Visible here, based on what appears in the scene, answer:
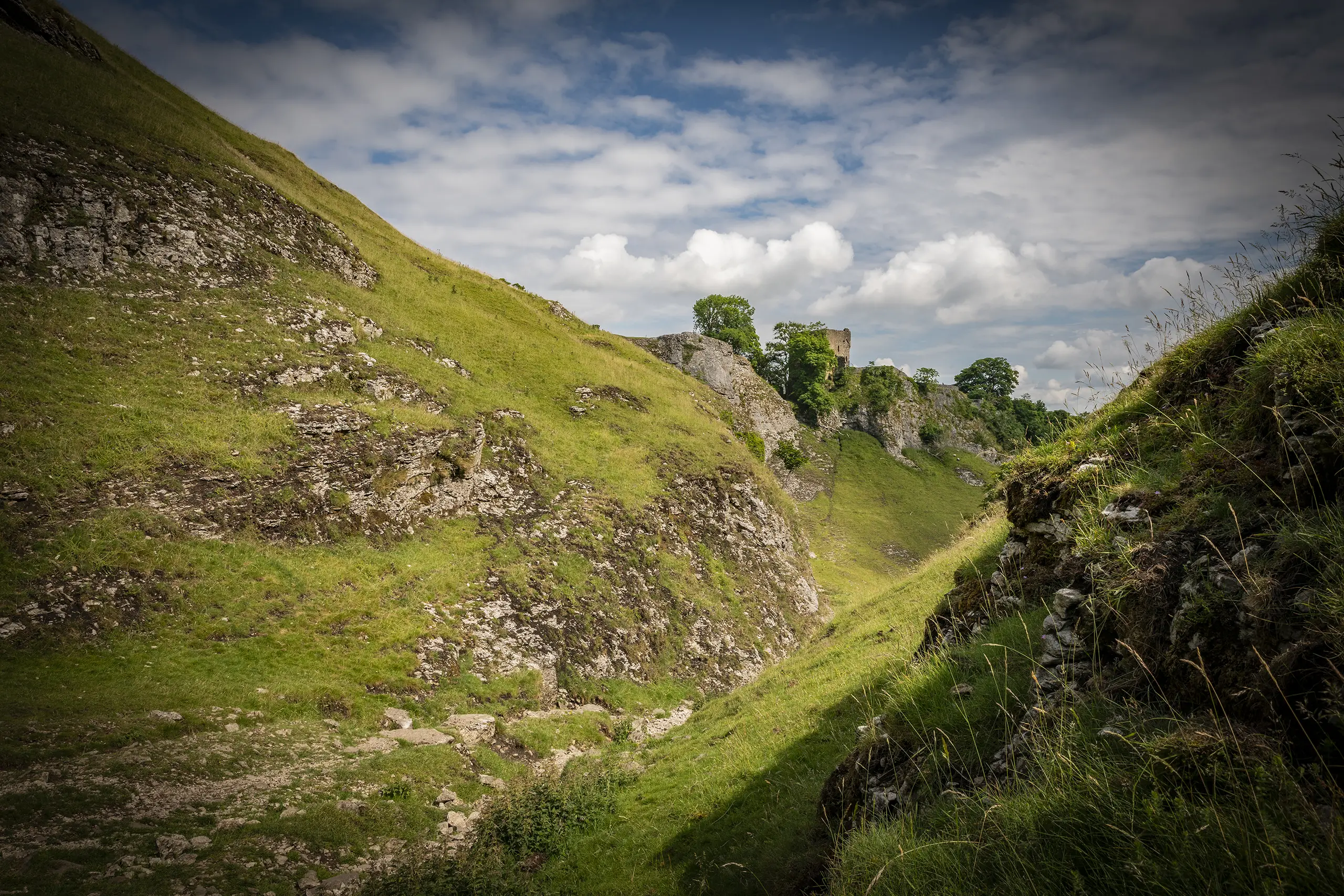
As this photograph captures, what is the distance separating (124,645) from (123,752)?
15.6ft

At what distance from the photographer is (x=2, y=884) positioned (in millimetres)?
8836

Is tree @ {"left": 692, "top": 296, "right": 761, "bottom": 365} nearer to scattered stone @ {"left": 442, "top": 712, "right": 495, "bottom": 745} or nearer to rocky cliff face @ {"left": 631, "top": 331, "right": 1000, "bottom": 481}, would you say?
rocky cliff face @ {"left": 631, "top": 331, "right": 1000, "bottom": 481}

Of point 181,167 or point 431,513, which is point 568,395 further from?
point 181,167

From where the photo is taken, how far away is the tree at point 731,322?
99.9 m

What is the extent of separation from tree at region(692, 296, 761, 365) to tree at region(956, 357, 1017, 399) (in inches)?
2190

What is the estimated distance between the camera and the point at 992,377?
12375cm

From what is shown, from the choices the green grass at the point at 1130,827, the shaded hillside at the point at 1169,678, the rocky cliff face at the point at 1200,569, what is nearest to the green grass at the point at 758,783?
the shaded hillside at the point at 1169,678

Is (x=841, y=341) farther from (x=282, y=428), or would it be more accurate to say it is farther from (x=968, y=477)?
(x=282, y=428)

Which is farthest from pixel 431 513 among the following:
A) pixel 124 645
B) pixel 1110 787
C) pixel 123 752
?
pixel 1110 787

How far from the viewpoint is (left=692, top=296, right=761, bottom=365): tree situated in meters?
99.9

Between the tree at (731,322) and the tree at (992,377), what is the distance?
182ft

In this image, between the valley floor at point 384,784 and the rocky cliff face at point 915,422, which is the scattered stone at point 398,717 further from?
the rocky cliff face at point 915,422

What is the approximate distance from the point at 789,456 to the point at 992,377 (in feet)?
253

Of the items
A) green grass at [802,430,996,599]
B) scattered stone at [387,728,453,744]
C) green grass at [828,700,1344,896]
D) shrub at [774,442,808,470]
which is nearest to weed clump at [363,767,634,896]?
scattered stone at [387,728,453,744]
